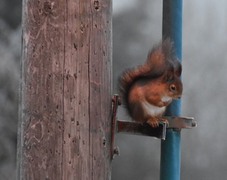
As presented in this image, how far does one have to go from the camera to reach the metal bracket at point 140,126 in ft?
5.56

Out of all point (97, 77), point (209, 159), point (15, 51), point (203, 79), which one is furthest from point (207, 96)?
point (97, 77)

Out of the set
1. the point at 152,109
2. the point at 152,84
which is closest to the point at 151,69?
the point at 152,84

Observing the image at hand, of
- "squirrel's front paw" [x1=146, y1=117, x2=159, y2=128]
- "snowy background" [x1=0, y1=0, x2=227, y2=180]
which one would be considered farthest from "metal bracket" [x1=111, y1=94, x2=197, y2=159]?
"snowy background" [x1=0, y1=0, x2=227, y2=180]

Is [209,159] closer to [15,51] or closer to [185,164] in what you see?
[185,164]

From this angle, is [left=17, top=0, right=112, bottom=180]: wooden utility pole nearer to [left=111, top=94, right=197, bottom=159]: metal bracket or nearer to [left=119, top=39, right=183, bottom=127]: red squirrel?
[left=111, top=94, right=197, bottom=159]: metal bracket

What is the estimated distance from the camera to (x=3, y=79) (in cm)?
421

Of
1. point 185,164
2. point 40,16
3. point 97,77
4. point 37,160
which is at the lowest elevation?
point 185,164

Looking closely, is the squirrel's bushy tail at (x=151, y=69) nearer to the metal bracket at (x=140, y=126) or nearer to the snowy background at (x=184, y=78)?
the metal bracket at (x=140, y=126)

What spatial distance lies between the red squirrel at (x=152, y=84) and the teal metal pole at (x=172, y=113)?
9 cm

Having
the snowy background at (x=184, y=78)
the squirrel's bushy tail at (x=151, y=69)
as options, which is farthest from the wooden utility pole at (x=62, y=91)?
the snowy background at (x=184, y=78)

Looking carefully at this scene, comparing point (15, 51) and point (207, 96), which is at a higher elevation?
point (15, 51)

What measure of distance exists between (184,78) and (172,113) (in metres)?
2.09

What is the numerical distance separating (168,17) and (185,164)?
7.74 ft

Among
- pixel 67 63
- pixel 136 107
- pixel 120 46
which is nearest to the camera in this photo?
pixel 67 63
